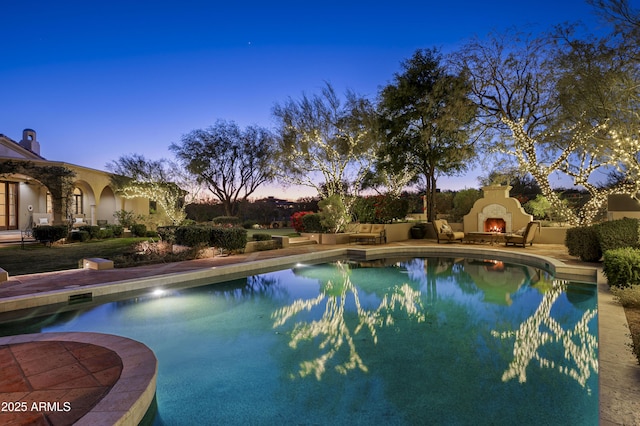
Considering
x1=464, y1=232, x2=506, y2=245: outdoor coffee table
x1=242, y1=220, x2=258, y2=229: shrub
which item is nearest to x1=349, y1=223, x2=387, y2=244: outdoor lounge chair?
x1=464, y1=232, x2=506, y2=245: outdoor coffee table

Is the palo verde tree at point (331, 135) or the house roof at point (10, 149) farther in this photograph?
the house roof at point (10, 149)

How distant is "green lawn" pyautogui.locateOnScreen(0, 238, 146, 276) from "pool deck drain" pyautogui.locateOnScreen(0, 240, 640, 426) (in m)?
1.22

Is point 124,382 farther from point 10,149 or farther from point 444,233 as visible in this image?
point 10,149

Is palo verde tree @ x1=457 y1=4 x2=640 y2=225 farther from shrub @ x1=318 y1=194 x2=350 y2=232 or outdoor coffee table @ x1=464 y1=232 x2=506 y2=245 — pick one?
shrub @ x1=318 y1=194 x2=350 y2=232

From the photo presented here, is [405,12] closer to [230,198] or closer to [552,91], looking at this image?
[552,91]

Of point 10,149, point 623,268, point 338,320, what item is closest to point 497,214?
point 623,268

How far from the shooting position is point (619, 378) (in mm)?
2992

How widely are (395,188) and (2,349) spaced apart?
59.2 feet

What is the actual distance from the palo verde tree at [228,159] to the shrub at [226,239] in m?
14.9

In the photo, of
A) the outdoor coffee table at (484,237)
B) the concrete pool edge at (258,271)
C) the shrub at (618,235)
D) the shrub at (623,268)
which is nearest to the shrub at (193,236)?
the concrete pool edge at (258,271)

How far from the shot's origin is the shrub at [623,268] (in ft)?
19.3

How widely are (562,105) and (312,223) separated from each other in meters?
10.8

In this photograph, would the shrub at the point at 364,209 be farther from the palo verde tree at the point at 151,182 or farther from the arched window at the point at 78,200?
the arched window at the point at 78,200

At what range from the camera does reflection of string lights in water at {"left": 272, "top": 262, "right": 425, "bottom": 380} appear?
163 inches
